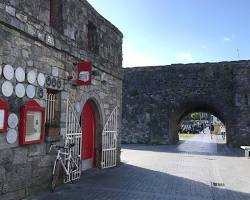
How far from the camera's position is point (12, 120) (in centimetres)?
555

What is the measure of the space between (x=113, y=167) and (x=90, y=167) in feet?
2.80

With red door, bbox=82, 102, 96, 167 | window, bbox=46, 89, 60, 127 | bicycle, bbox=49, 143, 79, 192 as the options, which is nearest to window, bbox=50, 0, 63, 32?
window, bbox=46, 89, 60, 127

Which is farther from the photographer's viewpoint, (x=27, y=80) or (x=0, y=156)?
(x=27, y=80)

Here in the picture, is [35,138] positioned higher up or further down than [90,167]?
higher up

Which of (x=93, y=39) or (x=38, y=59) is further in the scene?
(x=93, y=39)

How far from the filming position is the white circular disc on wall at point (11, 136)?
543cm

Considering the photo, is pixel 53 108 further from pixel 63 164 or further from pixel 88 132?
pixel 88 132

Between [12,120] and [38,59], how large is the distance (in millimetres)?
1456

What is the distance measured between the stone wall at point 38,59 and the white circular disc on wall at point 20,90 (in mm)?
88

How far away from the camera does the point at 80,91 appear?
8.08m

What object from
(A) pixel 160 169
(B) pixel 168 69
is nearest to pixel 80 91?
(A) pixel 160 169

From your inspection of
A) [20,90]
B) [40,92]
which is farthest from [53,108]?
[20,90]

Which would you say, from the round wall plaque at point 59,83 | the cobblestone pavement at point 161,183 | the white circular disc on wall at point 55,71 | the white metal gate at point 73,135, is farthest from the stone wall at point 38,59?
the cobblestone pavement at point 161,183

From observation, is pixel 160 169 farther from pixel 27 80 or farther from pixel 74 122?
pixel 27 80
